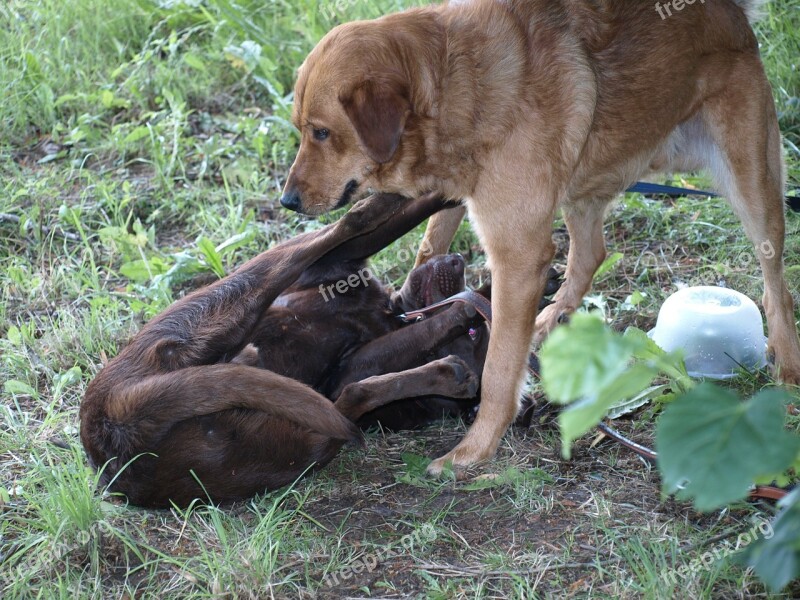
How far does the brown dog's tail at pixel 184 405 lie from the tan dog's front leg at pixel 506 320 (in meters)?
0.56

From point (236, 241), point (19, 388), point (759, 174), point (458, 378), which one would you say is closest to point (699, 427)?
point (458, 378)

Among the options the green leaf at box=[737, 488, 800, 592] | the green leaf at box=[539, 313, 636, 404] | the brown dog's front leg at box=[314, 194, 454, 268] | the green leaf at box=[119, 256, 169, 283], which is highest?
the green leaf at box=[539, 313, 636, 404]

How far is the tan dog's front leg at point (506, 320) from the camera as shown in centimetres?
320

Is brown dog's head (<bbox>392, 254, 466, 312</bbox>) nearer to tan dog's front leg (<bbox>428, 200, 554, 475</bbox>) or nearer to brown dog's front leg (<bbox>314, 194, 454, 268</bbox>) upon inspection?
brown dog's front leg (<bbox>314, 194, 454, 268</bbox>)

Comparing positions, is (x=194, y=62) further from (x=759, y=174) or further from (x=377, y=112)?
(x=759, y=174)

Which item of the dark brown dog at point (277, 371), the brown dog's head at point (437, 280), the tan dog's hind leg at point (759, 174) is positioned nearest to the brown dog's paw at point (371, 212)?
the dark brown dog at point (277, 371)

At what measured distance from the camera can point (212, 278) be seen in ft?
15.0

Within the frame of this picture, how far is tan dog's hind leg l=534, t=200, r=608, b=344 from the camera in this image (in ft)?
13.4

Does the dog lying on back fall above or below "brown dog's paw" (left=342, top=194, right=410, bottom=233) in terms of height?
below

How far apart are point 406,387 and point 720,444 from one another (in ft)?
7.05

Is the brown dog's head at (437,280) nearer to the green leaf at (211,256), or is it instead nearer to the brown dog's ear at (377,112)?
the brown dog's ear at (377,112)

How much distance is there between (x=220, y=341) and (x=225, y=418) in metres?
0.39

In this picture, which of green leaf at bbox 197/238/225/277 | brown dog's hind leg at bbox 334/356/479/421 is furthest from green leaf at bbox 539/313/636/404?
green leaf at bbox 197/238/225/277

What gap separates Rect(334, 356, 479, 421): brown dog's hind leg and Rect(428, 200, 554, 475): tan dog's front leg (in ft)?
0.35
